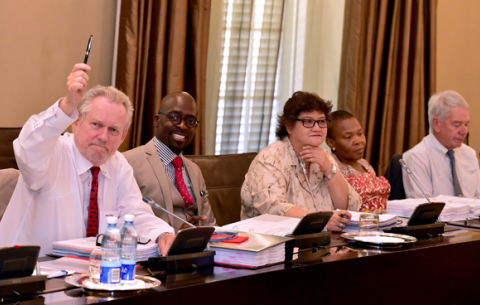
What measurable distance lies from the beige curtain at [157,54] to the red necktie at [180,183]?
56 centimetres

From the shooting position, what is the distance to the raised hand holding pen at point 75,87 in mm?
1752

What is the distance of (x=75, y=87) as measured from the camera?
1.75 meters

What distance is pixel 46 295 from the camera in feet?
4.36

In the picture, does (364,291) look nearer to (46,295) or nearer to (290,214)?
(290,214)

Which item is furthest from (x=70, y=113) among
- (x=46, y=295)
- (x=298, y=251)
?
(x=298, y=251)

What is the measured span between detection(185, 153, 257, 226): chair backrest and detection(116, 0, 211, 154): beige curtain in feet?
0.97

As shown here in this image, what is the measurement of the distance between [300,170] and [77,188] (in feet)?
4.37

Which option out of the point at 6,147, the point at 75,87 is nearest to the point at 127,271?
the point at 75,87

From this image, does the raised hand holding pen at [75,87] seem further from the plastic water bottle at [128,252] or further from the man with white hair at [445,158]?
the man with white hair at [445,158]

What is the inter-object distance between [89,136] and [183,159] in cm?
93

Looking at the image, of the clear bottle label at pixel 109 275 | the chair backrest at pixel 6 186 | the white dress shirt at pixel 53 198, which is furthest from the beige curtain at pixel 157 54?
the clear bottle label at pixel 109 275

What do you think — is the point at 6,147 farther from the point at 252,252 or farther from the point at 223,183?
the point at 252,252

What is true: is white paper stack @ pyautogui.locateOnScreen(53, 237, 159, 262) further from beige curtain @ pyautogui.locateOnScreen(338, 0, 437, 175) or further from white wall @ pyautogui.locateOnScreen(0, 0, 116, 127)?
beige curtain @ pyautogui.locateOnScreen(338, 0, 437, 175)

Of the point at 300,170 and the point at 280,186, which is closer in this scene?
the point at 280,186
